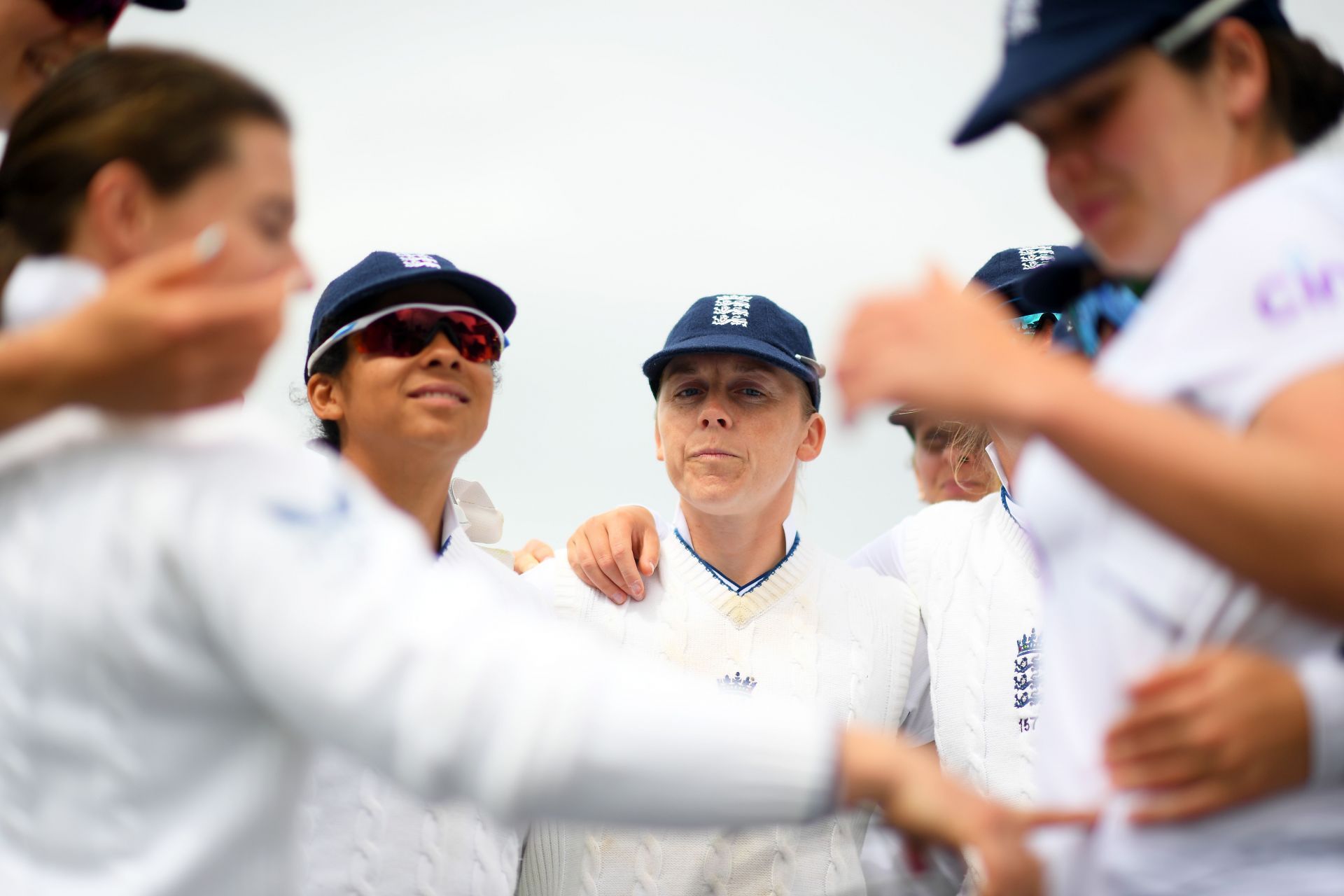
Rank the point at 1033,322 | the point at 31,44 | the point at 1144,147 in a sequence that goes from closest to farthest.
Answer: the point at 1144,147 → the point at 31,44 → the point at 1033,322

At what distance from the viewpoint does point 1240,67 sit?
5.21 feet

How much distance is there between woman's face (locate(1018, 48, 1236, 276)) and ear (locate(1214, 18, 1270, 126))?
1 centimetres

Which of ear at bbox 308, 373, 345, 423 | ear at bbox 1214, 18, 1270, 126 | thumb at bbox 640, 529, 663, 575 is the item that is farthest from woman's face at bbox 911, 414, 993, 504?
ear at bbox 1214, 18, 1270, 126

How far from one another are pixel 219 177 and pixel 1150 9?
4.09 ft

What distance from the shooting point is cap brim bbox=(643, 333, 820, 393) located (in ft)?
14.3

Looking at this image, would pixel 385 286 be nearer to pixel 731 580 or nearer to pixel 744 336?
pixel 744 336

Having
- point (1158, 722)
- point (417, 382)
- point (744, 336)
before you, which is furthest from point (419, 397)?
point (1158, 722)

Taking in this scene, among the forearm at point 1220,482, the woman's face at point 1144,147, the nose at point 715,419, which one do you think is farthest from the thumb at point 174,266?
the nose at point 715,419

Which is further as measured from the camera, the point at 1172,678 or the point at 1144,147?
the point at 1144,147

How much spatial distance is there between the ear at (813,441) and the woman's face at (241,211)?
129 inches

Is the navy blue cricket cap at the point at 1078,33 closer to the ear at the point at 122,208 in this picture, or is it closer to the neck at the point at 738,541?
the ear at the point at 122,208

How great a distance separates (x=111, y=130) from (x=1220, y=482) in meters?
1.48

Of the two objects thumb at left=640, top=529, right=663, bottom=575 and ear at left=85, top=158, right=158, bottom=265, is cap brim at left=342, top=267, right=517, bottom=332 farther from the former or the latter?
ear at left=85, top=158, right=158, bottom=265

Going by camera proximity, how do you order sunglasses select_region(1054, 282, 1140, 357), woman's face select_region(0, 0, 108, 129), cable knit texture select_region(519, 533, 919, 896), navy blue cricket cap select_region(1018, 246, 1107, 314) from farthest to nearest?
cable knit texture select_region(519, 533, 919, 896)
woman's face select_region(0, 0, 108, 129)
navy blue cricket cap select_region(1018, 246, 1107, 314)
sunglasses select_region(1054, 282, 1140, 357)
